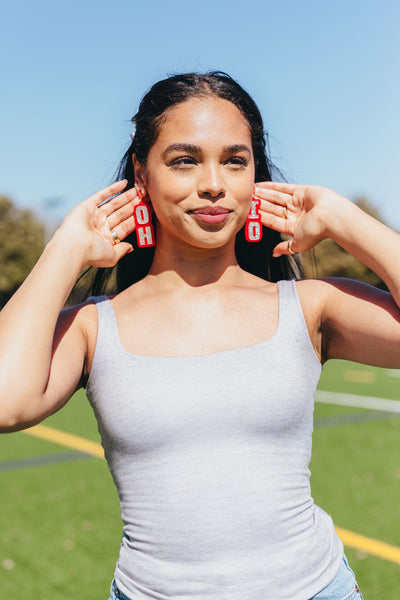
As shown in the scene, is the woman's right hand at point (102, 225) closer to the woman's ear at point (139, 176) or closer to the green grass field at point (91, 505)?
the woman's ear at point (139, 176)

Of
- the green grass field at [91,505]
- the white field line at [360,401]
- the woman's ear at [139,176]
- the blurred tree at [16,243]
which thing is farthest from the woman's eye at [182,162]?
the blurred tree at [16,243]

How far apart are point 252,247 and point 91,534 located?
12.7 ft

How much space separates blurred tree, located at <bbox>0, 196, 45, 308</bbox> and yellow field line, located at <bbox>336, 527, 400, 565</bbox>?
35.9m

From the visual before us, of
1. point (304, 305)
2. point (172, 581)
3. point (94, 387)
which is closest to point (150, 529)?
point (172, 581)

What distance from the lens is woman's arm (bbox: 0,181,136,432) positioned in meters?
1.84

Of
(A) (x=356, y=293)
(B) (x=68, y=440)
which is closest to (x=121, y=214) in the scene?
(A) (x=356, y=293)

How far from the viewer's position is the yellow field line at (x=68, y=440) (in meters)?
8.41

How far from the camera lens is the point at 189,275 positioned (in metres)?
2.18

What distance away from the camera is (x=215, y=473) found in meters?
1.77

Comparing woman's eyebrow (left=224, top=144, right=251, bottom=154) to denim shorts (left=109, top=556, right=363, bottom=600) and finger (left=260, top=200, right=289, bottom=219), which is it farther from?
denim shorts (left=109, top=556, right=363, bottom=600)

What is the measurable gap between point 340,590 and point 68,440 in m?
7.54

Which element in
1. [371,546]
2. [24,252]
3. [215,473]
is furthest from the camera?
[24,252]

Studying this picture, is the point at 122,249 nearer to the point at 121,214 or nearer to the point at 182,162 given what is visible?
the point at 121,214

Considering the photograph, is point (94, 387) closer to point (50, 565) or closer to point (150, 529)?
point (150, 529)
